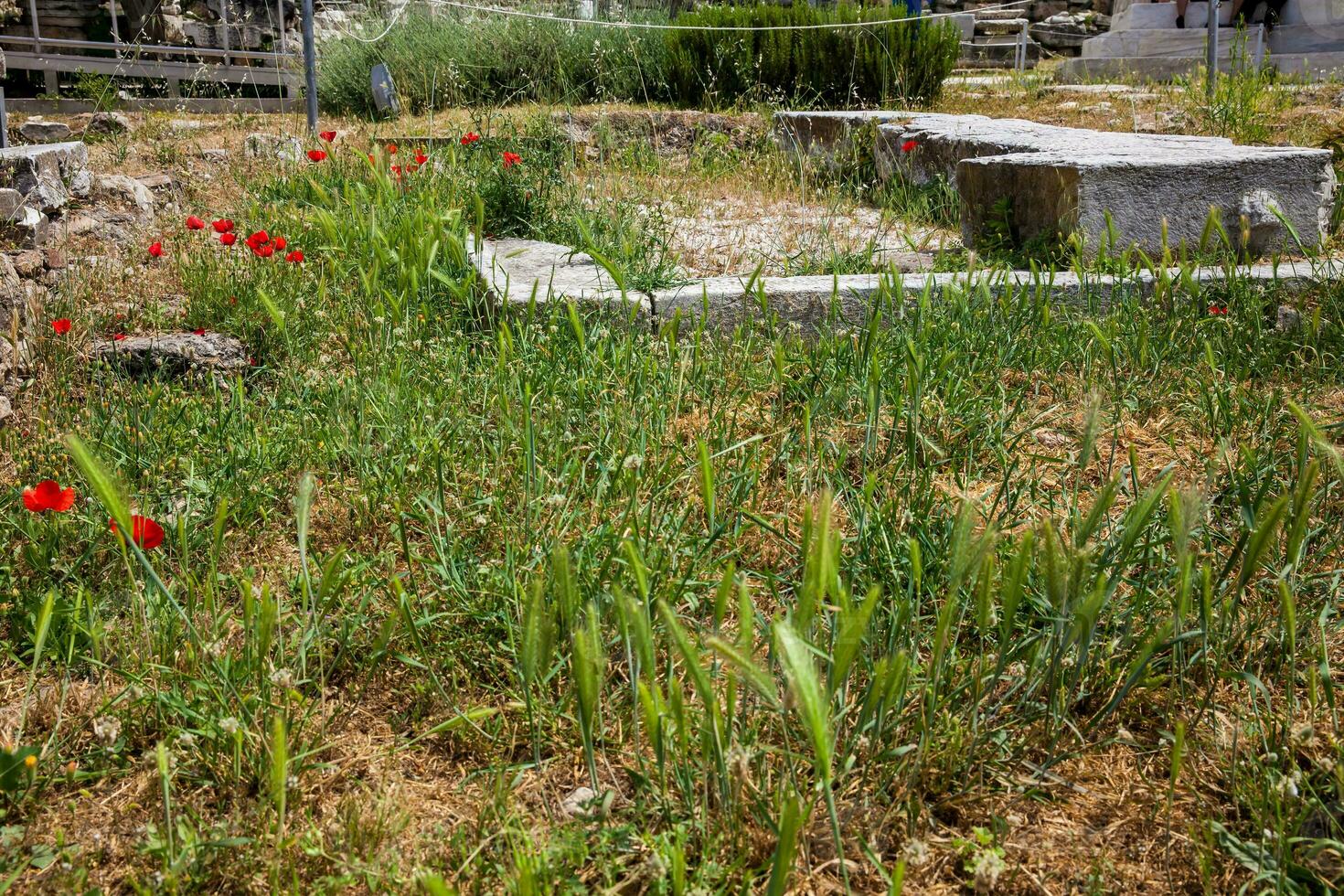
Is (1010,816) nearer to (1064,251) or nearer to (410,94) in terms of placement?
(1064,251)

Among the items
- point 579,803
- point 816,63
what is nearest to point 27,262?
point 579,803

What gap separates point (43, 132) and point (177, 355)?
5.26 metres

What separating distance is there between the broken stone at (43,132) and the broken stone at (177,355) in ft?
15.1

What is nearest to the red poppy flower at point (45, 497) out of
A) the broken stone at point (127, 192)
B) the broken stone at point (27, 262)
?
the broken stone at point (27, 262)

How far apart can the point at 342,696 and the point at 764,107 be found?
7244 millimetres

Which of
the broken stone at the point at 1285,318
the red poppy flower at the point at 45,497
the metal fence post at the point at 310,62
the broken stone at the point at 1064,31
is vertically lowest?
the red poppy flower at the point at 45,497

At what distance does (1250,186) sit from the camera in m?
3.88

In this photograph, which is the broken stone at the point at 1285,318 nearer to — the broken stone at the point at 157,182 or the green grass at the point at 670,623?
the green grass at the point at 670,623

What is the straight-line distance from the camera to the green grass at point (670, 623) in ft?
4.35

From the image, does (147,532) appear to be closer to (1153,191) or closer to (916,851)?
(916,851)

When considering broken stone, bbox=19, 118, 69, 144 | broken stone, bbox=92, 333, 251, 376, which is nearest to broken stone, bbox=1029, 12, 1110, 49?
broken stone, bbox=19, 118, 69, 144

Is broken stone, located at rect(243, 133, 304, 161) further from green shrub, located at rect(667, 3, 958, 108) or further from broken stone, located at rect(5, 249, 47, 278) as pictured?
green shrub, located at rect(667, 3, 958, 108)

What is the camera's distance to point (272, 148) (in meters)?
6.16

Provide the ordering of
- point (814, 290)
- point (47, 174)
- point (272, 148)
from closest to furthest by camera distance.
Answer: point (814, 290)
point (47, 174)
point (272, 148)
